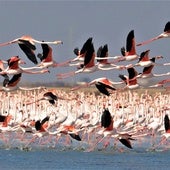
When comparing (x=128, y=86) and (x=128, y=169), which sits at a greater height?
(x=128, y=86)

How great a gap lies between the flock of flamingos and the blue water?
0.53 m

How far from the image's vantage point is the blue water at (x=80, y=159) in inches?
1221

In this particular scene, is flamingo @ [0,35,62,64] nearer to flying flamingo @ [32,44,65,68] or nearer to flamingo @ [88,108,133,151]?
flying flamingo @ [32,44,65,68]

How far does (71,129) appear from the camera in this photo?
32.2 meters

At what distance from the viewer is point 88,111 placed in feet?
143

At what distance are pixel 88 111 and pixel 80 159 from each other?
959 centimetres

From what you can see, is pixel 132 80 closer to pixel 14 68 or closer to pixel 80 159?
pixel 14 68

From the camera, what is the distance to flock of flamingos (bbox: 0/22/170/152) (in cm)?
2248

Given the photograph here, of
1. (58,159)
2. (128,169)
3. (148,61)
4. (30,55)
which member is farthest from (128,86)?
(58,159)

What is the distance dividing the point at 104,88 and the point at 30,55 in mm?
1788

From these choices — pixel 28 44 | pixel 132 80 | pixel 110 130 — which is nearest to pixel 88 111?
pixel 110 130

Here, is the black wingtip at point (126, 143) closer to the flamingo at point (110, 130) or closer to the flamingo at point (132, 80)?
the flamingo at point (110, 130)

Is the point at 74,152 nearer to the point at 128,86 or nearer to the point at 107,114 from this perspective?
the point at 107,114

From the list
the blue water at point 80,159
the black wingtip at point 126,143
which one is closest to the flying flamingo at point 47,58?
the black wingtip at point 126,143
